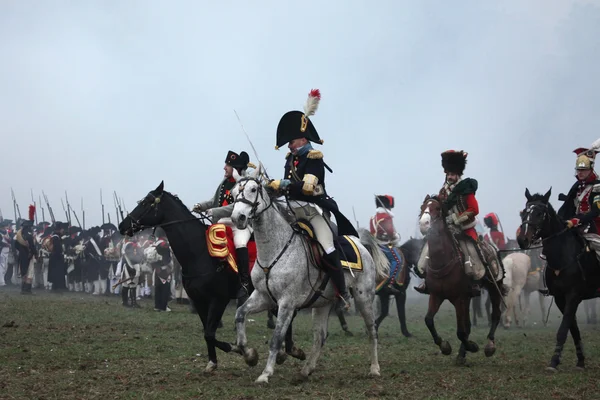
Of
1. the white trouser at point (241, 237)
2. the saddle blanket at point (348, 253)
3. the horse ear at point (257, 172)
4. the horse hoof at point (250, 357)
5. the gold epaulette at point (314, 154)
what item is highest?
the gold epaulette at point (314, 154)

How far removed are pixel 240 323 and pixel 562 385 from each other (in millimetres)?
4521

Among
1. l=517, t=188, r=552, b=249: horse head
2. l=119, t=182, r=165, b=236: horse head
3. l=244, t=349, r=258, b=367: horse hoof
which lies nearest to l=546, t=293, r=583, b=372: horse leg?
l=517, t=188, r=552, b=249: horse head

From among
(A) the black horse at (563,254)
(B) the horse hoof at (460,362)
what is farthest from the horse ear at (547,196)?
(B) the horse hoof at (460,362)

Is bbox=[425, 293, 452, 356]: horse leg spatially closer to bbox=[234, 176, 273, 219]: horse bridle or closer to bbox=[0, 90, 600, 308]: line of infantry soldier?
bbox=[0, 90, 600, 308]: line of infantry soldier

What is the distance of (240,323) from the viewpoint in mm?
9242

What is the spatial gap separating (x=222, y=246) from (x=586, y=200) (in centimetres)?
645

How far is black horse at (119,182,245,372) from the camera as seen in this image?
1085 cm

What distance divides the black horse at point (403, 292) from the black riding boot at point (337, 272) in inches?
302

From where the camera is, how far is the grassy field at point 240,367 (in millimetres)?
8648

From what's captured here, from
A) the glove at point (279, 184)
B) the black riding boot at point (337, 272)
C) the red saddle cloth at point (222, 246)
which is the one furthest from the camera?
the red saddle cloth at point (222, 246)

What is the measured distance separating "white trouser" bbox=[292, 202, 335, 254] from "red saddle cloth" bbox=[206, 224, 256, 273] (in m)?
1.69

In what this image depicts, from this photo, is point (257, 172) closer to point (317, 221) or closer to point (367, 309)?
point (317, 221)

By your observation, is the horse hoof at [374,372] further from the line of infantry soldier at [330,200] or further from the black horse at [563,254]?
the black horse at [563,254]

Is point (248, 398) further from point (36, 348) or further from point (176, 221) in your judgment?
point (36, 348)
